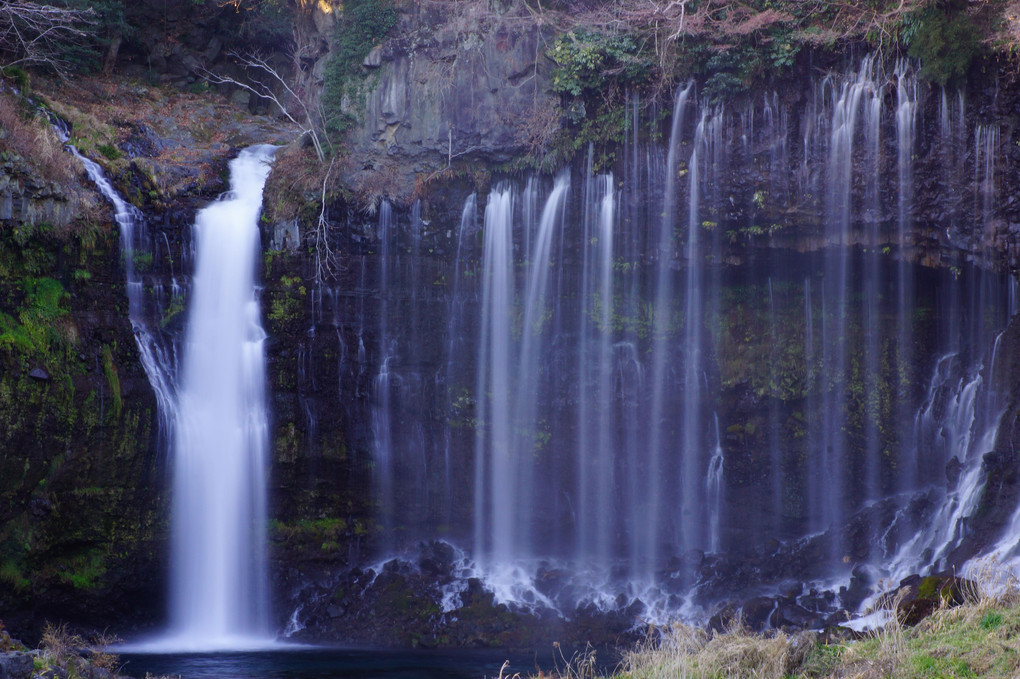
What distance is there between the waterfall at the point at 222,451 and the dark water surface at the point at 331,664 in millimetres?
1269

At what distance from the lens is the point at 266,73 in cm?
2286

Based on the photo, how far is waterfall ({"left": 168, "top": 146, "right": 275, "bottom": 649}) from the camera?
602 inches

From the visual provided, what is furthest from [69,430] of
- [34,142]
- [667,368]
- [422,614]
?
[667,368]

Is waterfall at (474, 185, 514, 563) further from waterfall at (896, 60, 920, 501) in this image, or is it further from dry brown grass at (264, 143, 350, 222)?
waterfall at (896, 60, 920, 501)

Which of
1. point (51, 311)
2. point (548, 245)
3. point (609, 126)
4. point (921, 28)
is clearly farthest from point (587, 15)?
point (51, 311)

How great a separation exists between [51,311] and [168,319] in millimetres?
2041

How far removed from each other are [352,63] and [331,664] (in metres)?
13.4

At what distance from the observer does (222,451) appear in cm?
1567

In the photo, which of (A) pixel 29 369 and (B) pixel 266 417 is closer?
(A) pixel 29 369

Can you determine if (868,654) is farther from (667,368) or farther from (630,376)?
(630,376)

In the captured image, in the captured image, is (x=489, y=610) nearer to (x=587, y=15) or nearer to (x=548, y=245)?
(x=548, y=245)

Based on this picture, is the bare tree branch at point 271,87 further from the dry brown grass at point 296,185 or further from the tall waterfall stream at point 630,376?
the tall waterfall stream at point 630,376

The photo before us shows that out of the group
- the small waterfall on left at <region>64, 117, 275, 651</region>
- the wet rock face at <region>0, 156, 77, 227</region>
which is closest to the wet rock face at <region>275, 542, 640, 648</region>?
the small waterfall on left at <region>64, 117, 275, 651</region>

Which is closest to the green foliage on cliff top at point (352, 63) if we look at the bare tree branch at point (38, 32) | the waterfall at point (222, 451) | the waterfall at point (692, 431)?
the waterfall at point (222, 451)
